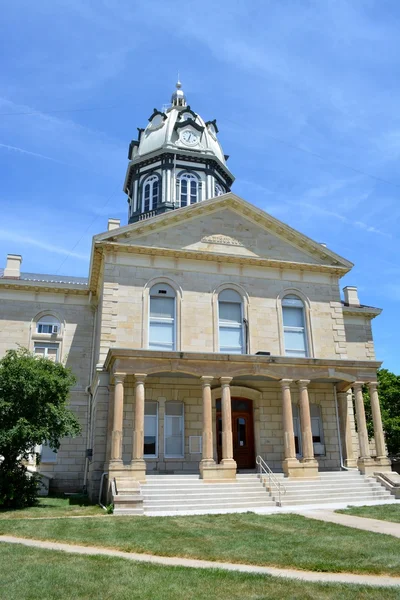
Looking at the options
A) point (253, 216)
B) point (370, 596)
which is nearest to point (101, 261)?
point (253, 216)

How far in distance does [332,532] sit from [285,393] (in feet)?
31.8

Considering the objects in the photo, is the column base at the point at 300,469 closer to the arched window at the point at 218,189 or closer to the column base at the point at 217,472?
the column base at the point at 217,472

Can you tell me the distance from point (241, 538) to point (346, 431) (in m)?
13.7

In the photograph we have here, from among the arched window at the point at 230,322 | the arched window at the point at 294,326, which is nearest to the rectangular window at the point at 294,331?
the arched window at the point at 294,326

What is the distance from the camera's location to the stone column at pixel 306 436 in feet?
68.0

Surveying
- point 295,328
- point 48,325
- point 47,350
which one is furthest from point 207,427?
point 48,325

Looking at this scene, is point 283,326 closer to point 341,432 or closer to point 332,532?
point 341,432

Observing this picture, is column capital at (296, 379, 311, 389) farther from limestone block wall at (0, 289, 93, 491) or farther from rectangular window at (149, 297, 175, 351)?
limestone block wall at (0, 289, 93, 491)

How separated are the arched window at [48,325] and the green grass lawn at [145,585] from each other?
67.9 feet

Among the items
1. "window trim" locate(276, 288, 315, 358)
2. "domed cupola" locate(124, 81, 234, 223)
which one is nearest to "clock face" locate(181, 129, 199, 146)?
"domed cupola" locate(124, 81, 234, 223)

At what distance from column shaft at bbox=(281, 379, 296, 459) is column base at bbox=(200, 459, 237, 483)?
102 inches

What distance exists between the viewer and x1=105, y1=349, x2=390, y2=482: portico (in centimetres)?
1983

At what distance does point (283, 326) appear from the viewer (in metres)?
25.2

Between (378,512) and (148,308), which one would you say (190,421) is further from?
(378,512)
